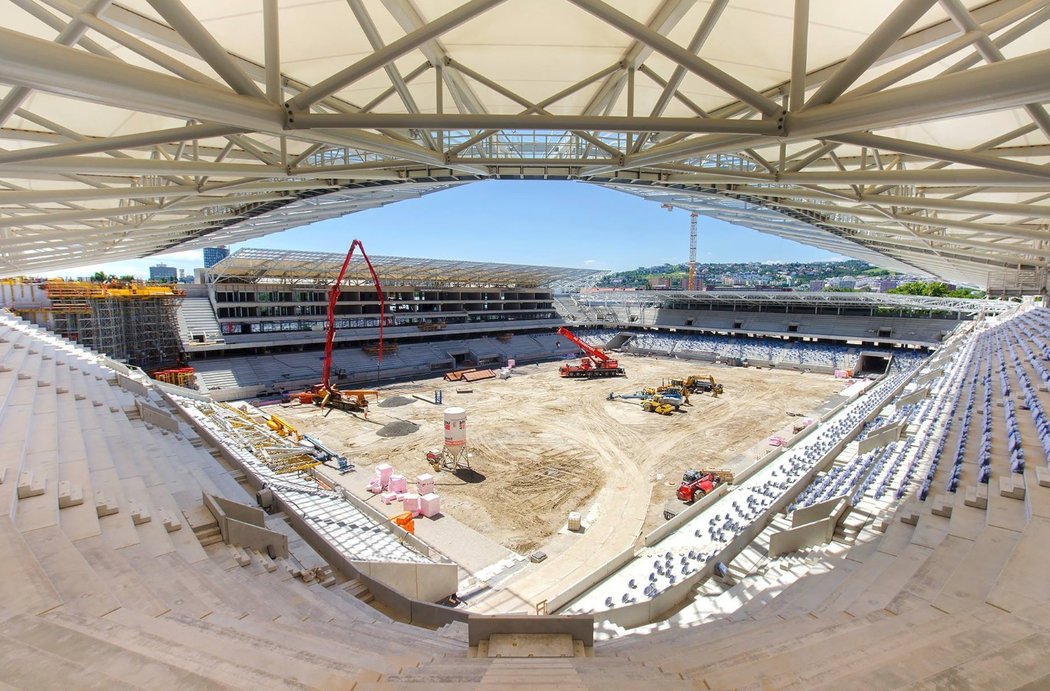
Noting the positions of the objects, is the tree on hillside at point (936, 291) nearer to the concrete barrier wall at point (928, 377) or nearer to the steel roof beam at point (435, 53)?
the concrete barrier wall at point (928, 377)

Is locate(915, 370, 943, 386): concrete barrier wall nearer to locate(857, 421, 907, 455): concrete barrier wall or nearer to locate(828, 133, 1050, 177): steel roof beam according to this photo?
locate(857, 421, 907, 455): concrete barrier wall

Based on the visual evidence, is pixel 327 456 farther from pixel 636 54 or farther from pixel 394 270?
pixel 394 270

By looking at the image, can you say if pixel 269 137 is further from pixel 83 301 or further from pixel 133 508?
pixel 83 301

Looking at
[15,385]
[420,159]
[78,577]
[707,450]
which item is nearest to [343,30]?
[420,159]

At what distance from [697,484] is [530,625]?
43.9 ft

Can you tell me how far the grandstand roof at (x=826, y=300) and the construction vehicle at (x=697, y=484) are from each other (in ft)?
125

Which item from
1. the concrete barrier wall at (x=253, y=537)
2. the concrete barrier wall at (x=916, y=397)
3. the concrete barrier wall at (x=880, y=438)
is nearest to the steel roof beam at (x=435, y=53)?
the concrete barrier wall at (x=253, y=537)

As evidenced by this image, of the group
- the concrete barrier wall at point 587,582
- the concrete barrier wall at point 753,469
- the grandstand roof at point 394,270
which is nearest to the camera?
the concrete barrier wall at point 587,582

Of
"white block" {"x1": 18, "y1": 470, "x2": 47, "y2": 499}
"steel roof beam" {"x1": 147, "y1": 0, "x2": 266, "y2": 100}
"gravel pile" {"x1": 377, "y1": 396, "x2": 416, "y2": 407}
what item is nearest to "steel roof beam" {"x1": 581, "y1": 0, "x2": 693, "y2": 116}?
"steel roof beam" {"x1": 147, "y1": 0, "x2": 266, "y2": 100}

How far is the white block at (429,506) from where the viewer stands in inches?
569

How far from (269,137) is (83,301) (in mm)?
29214

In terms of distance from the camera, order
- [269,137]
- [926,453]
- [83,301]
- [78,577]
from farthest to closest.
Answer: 1. [83,301]
2. [269,137]
3. [926,453]
4. [78,577]

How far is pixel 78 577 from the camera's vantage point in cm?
418

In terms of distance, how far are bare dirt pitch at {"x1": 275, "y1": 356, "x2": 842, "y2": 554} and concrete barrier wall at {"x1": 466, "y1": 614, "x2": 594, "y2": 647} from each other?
9.20 m
